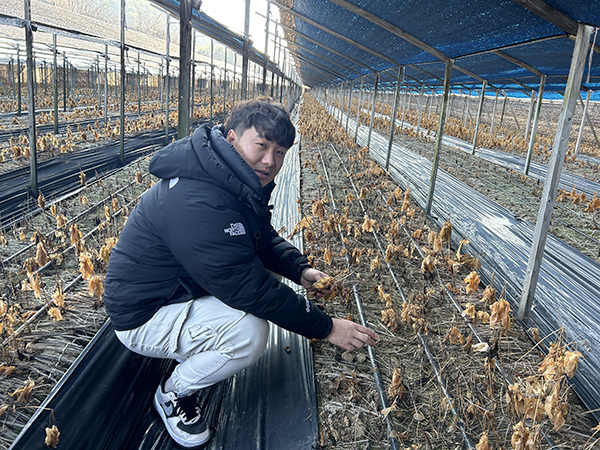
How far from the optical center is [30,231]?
4.73 metres

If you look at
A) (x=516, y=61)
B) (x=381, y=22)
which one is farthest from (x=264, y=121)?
(x=516, y=61)

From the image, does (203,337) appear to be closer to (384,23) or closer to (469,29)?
(469,29)

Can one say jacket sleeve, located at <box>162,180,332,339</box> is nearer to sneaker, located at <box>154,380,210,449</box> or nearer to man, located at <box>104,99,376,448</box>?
man, located at <box>104,99,376,448</box>

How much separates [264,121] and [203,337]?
3.76 feet

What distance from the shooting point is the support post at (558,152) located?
2963mm

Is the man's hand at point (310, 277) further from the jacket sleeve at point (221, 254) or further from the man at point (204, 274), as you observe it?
the jacket sleeve at point (221, 254)

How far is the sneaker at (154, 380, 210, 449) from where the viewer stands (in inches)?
78.9

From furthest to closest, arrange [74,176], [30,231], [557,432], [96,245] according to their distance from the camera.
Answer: [74,176] → [30,231] → [96,245] → [557,432]

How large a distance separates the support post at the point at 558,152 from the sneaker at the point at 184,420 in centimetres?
257

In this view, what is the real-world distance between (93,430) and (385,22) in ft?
17.1

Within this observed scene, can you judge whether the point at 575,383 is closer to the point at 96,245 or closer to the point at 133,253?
the point at 133,253

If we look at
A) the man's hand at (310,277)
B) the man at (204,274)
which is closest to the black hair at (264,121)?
the man at (204,274)

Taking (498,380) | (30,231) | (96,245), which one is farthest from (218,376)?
(30,231)

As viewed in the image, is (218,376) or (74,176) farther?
(74,176)
